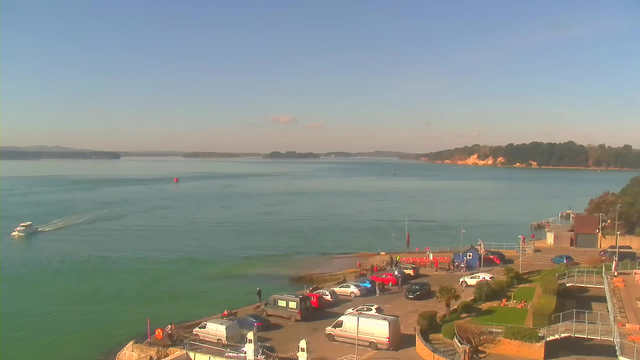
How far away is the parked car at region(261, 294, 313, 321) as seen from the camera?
1688 centimetres

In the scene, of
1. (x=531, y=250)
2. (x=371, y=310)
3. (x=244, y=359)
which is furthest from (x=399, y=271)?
(x=244, y=359)

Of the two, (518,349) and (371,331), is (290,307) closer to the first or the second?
(371,331)

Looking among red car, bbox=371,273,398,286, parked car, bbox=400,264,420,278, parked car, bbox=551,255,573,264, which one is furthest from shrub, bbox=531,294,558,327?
parked car, bbox=551,255,573,264

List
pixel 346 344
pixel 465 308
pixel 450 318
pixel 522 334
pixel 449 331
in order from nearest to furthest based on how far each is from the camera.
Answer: pixel 522 334 < pixel 449 331 < pixel 346 344 < pixel 450 318 < pixel 465 308

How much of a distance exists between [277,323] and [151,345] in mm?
4000

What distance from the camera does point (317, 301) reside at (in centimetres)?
1780

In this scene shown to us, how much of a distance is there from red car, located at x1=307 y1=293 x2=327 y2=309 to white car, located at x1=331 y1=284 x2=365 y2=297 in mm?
2182

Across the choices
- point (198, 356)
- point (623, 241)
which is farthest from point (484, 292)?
point (623, 241)

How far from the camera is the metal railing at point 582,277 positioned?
53.1 ft

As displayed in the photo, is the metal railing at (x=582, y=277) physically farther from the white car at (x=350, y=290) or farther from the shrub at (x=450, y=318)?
the white car at (x=350, y=290)

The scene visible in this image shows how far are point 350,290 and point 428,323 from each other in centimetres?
712

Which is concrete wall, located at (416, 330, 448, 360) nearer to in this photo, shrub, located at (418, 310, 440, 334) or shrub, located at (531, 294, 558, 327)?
shrub, located at (418, 310, 440, 334)

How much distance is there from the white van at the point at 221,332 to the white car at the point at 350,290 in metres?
6.64

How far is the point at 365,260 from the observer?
33.0 metres
